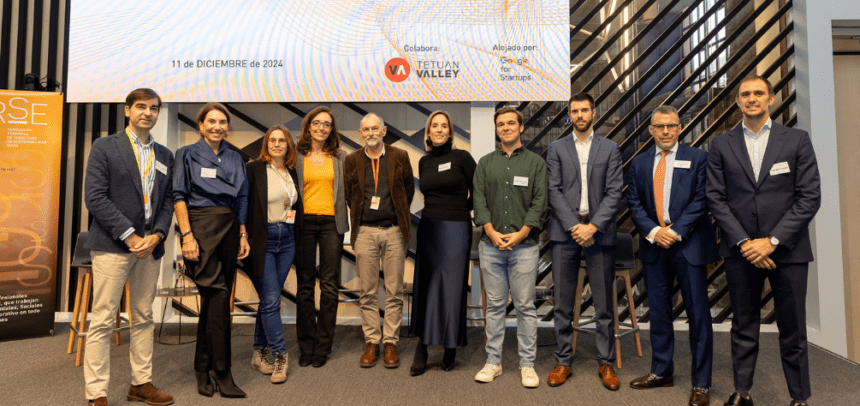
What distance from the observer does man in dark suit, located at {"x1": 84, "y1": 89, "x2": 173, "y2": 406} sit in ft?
6.55

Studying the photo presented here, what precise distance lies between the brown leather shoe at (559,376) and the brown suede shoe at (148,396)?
1973 millimetres

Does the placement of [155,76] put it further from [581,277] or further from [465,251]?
[581,277]

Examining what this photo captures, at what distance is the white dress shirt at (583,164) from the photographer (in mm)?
2412

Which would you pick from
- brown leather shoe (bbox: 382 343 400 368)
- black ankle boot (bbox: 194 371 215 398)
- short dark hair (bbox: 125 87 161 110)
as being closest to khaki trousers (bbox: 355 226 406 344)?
brown leather shoe (bbox: 382 343 400 368)

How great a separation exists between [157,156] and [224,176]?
0.33 meters

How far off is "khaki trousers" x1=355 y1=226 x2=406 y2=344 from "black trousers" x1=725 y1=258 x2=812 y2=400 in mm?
1798

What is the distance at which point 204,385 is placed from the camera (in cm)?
224

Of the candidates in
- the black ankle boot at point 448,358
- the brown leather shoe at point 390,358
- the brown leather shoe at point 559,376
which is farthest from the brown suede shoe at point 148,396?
the brown leather shoe at point 559,376

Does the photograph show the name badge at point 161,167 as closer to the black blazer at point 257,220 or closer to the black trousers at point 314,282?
the black blazer at point 257,220

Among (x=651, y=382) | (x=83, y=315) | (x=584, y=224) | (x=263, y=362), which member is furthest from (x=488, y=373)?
(x=83, y=315)

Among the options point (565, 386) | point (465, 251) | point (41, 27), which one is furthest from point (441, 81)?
point (41, 27)

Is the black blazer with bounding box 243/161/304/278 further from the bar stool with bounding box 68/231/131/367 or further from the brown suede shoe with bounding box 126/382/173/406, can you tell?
the bar stool with bounding box 68/231/131/367

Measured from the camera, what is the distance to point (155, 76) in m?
3.48

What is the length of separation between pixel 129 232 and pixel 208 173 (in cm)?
44
